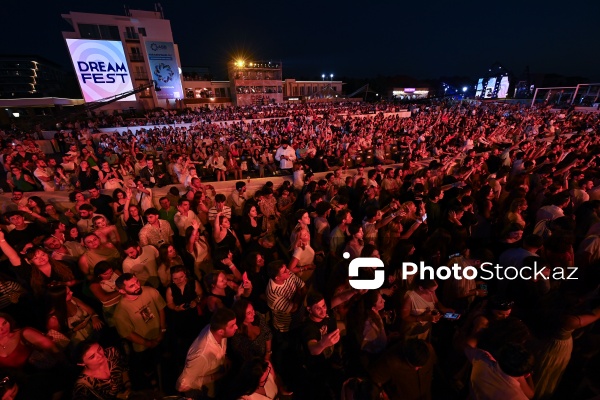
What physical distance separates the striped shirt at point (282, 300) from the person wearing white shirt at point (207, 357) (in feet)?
2.40

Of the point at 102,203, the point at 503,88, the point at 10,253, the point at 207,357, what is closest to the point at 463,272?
the point at 207,357

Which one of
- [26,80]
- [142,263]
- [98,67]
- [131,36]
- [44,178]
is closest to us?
[142,263]

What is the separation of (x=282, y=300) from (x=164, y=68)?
42848 millimetres

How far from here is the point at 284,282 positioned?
2.90 metres

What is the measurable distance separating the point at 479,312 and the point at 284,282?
183 cm

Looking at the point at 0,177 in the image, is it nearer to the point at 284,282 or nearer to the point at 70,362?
the point at 70,362

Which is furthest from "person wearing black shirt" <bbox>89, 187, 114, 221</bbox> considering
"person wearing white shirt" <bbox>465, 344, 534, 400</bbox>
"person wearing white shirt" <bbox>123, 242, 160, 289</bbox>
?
"person wearing white shirt" <bbox>465, 344, 534, 400</bbox>

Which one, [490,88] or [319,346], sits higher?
[490,88]

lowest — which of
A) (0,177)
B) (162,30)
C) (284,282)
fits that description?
(0,177)

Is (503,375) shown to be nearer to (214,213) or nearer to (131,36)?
(214,213)

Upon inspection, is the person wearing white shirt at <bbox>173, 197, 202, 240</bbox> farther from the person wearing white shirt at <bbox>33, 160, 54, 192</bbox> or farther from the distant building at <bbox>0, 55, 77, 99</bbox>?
the distant building at <bbox>0, 55, 77, 99</bbox>

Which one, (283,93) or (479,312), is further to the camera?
(283,93)

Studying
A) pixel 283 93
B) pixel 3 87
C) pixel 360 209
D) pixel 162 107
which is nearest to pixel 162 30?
pixel 162 107

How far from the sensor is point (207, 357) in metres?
2.17
